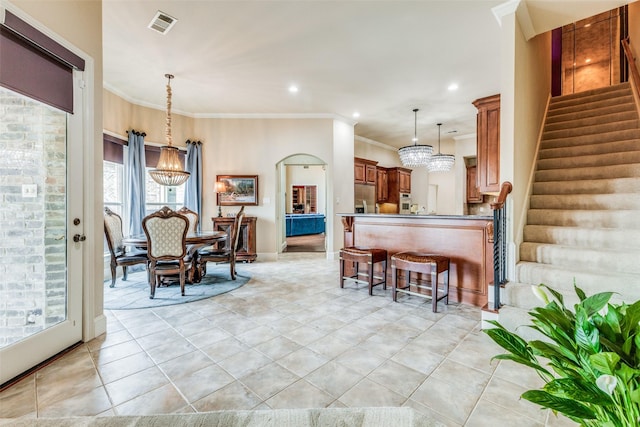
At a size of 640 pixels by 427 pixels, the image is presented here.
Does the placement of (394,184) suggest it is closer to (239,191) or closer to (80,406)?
(239,191)

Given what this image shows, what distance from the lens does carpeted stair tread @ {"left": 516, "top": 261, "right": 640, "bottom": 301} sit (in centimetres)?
225

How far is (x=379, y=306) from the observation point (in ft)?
10.8

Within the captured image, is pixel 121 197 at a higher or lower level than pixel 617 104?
lower

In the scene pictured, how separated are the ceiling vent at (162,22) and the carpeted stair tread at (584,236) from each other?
4.46 m

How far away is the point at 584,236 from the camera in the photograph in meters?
2.83

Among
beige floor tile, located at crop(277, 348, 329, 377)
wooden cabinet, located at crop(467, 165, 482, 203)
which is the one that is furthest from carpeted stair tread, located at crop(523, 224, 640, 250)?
wooden cabinet, located at crop(467, 165, 482, 203)

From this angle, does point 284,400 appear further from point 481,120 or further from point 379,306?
point 481,120

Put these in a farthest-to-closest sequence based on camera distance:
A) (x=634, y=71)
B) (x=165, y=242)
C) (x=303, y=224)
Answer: (x=303, y=224)
(x=634, y=71)
(x=165, y=242)

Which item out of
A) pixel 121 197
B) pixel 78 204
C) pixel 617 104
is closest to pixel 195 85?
pixel 121 197

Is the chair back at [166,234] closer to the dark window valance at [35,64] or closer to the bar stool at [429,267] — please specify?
the dark window valance at [35,64]

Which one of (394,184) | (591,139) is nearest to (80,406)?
(591,139)

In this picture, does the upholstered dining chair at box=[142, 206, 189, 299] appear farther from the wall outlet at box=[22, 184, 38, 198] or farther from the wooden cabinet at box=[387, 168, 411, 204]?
the wooden cabinet at box=[387, 168, 411, 204]

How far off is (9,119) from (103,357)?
1816 millimetres

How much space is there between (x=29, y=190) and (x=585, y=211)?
501cm
